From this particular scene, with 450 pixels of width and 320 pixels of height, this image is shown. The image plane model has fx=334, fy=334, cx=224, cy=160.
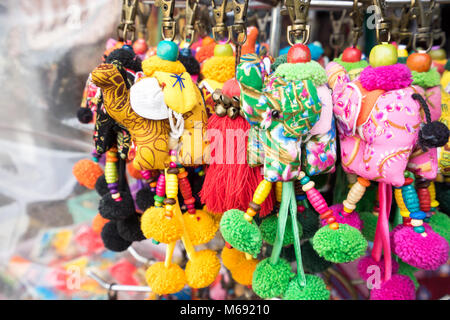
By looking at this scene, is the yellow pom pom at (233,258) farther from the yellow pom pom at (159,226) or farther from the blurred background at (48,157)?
the blurred background at (48,157)

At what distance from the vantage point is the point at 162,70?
0.47 meters

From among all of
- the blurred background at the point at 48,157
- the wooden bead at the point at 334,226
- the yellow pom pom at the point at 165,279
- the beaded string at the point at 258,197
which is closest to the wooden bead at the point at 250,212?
the beaded string at the point at 258,197

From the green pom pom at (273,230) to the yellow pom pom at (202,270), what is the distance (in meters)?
0.11

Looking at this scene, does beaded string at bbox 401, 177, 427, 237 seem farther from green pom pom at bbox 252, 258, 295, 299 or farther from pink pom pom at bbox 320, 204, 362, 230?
green pom pom at bbox 252, 258, 295, 299

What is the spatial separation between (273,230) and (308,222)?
0.20ft

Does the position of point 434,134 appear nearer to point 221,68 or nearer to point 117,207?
point 221,68

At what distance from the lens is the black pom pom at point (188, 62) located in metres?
0.55

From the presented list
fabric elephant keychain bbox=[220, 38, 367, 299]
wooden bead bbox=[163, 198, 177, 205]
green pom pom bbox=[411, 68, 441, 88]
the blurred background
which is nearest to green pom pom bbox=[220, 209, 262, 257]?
fabric elephant keychain bbox=[220, 38, 367, 299]

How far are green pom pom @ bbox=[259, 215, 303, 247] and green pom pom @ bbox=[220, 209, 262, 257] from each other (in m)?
0.09

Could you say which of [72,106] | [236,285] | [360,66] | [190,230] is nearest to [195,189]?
[190,230]

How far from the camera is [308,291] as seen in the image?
457 mm

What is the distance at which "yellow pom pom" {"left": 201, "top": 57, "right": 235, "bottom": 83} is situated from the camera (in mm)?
516

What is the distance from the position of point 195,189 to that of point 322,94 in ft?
0.84

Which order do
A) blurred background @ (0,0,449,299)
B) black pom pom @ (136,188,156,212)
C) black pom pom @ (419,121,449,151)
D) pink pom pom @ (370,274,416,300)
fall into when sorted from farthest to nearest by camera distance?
blurred background @ (0,0,449,299) → black pom pom @ (136,188,156,212) → pink pom pom @ (370,274,416,300) → black pom pom @ (419,121,449,151)
